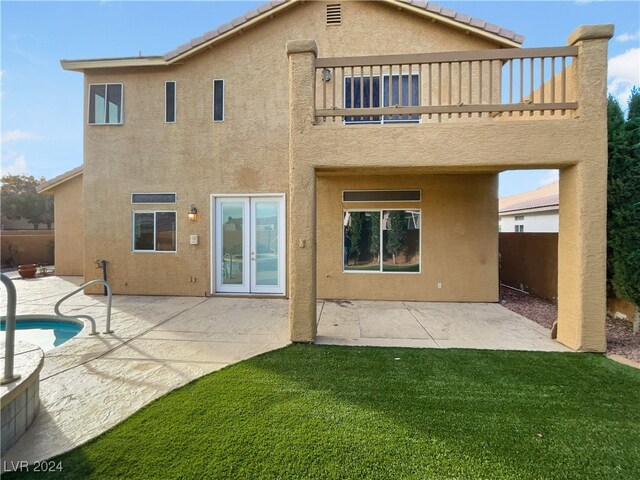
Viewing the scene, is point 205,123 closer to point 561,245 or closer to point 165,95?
point 165,95

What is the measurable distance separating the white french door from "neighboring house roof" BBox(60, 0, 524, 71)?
461 centimetres

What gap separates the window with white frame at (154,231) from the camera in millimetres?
9250

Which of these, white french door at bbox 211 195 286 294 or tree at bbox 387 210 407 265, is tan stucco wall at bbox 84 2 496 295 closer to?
white french door at bbox 211 195 286 294

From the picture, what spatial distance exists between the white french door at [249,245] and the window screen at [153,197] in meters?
1.49

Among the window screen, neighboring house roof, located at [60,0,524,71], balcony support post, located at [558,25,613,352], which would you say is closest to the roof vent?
neighboring house roof, located at [60,0,524,71]

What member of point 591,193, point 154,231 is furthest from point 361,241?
point 154,231

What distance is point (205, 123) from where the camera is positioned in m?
9.08

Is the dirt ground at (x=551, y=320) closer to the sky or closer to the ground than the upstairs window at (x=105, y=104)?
closer to the ground

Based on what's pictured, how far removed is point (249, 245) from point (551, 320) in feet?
26.8

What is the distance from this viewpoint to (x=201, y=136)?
9086 millimetres

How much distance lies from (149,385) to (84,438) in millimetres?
989

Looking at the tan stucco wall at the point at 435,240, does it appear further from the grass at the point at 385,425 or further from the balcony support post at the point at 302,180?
the grass at the point at 385,425

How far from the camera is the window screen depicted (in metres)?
9.23

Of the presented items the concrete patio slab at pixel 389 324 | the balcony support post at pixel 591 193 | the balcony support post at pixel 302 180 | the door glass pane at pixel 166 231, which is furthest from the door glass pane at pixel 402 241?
the door glass pane at pixel 166 231
